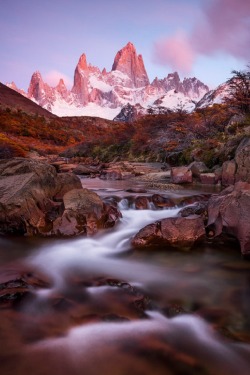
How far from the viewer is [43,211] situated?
18.3ft

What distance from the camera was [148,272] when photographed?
4.02m

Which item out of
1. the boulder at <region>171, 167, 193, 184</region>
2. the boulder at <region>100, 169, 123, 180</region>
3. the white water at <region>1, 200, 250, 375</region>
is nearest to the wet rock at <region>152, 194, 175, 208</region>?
the white water at <region>1, 200, 250, 375</region>

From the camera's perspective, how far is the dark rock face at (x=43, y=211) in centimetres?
524

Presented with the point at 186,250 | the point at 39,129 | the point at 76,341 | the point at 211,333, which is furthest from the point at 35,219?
the point at 39,129

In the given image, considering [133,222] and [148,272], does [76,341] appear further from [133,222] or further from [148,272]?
[133,222]

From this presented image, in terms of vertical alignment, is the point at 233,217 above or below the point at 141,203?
above

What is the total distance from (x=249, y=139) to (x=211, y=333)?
8.70 meters

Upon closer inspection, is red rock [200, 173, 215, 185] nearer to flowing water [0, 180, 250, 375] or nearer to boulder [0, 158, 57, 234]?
flowing water [0, 180, 250, 375]

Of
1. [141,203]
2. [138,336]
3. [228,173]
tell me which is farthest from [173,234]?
[228,173]

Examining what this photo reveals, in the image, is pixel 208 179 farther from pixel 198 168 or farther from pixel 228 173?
pixel 198 168

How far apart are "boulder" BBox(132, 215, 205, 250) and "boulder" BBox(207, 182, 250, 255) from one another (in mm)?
263

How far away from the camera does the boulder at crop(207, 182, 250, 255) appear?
4.29 metres

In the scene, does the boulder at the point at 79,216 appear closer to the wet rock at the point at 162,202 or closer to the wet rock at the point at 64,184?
the wet rock at the point at 64,184

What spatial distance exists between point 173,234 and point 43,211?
2.55 m
